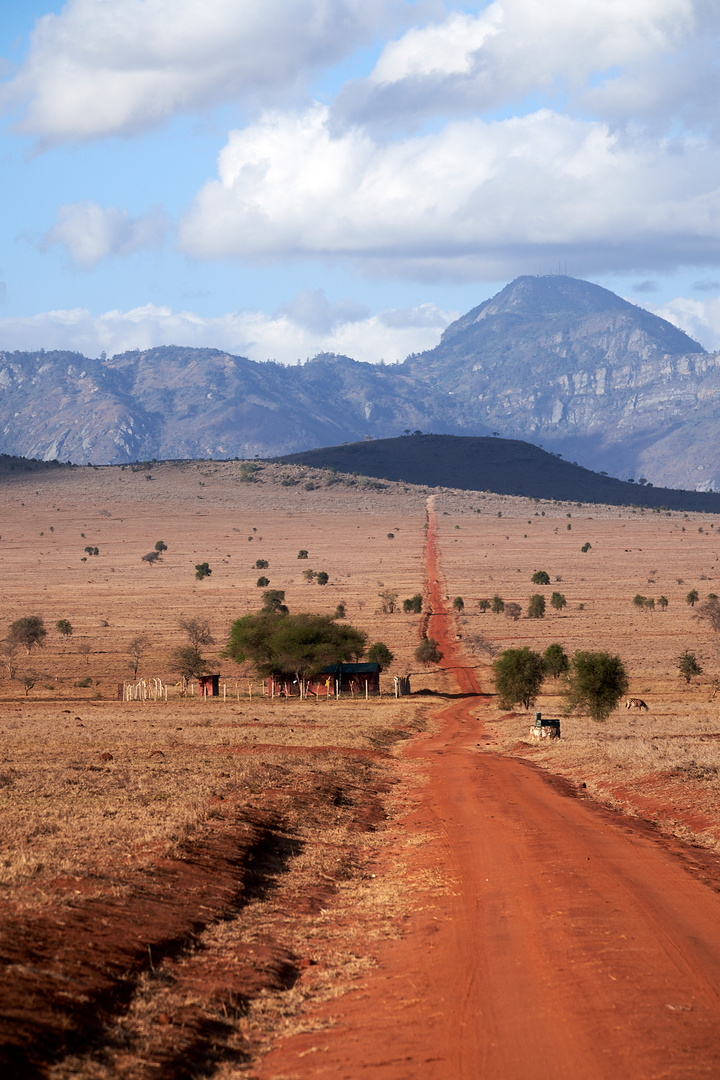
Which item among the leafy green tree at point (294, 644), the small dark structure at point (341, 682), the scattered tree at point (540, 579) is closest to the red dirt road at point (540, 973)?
the leafy green tree at point (294, 644)

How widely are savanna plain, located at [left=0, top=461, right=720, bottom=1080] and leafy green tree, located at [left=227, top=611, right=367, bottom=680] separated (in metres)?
2.51

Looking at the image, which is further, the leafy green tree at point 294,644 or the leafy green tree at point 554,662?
the leafy green tree at point 294,644

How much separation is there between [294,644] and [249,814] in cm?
3863

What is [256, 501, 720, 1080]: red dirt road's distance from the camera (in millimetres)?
8234

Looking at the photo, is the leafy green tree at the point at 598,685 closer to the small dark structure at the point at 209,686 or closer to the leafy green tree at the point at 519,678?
the leafy green tree at the point at 519,678

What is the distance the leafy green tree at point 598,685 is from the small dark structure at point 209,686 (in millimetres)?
21697

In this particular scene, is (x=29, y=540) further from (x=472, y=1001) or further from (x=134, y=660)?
(x=472, y=1001)

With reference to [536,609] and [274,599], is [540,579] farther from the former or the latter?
[274,599]

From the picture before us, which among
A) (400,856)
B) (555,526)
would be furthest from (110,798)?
(555,526)

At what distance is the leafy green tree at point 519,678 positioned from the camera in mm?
48156

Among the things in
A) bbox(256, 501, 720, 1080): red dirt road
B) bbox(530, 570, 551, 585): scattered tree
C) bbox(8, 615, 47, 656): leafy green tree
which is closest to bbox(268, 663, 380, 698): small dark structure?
bbox(8, 615, 47, 656): leafy green tree

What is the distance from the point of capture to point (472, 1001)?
9555 millimetres

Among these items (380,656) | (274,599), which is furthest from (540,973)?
(274,599)

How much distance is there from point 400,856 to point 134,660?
4984cm
